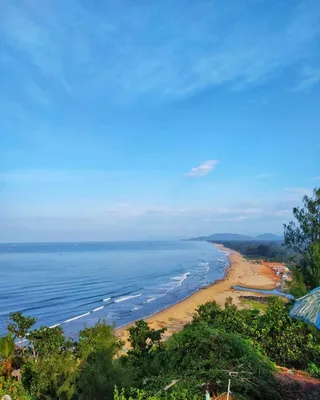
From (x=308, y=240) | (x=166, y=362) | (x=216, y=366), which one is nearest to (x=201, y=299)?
(x=308, y=240)

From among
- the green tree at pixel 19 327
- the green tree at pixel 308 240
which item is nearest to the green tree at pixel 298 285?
the green tree at pixel 308 240

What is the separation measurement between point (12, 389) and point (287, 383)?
234 inches

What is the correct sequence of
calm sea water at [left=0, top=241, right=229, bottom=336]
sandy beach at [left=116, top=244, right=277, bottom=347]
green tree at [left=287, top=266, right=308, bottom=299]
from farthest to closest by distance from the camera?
calm sea water at [left=0, top=241, right=229, bottom=336] < sandy beach at [left=116, top=244, right=277, bottom=347] < green tree at [left=287, top=266, right=308, bottom=299]

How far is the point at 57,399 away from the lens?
8.23m

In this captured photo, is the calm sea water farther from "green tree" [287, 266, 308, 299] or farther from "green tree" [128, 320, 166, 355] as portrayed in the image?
"green tree" [287, 266, 308, 299]

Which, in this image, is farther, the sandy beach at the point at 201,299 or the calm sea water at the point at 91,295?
the calm sea water at the point at 91,295

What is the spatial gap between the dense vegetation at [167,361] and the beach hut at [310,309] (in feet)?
6.31

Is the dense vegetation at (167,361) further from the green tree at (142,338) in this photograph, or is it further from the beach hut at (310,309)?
the beach hut at (310,309)

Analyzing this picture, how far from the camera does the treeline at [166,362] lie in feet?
20.8

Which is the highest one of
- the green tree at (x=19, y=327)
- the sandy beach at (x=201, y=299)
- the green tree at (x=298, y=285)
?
the green tree at (x=298, y=285)

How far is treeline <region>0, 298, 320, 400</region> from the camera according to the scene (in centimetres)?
633

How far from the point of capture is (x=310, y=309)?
4938 millimetres

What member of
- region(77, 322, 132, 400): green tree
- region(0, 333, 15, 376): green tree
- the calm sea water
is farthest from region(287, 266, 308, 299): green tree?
the calm sea water

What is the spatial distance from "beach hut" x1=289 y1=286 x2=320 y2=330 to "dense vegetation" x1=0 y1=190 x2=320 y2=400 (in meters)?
1.92
